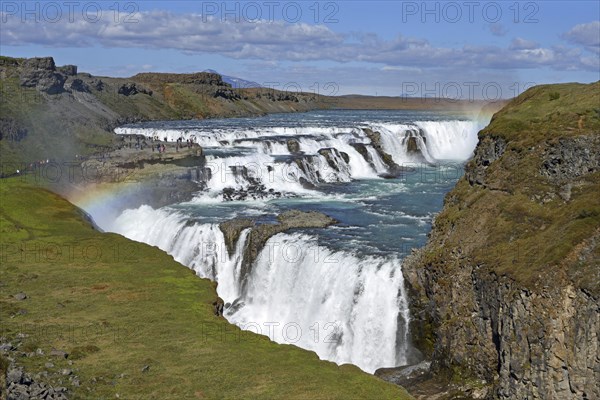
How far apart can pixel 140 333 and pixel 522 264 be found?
17.4m

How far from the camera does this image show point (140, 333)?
1179 inches

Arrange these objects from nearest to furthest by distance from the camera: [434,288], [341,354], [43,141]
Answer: [434,288]
[341,354]
[43,141]

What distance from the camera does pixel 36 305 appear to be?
3362 cm

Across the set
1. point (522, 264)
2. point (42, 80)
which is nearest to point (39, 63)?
point (42, 80)

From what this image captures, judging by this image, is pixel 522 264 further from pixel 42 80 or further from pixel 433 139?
pixel 42 80

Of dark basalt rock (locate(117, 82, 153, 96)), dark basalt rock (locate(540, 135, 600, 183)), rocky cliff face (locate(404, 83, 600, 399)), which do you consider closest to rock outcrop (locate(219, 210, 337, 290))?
rocky cliff face (locate(404, 83, 600, 399))

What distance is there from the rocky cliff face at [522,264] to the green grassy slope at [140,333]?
5.22m

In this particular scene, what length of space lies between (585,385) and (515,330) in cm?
329

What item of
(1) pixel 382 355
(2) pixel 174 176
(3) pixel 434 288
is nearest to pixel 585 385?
(3) pixel 434 288

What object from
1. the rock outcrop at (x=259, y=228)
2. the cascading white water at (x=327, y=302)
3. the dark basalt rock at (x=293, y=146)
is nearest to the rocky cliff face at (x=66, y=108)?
the dark basalt rock at (x=293, y=146)

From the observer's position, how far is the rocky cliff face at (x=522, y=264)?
80.7 feet

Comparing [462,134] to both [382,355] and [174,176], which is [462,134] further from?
[382,355]

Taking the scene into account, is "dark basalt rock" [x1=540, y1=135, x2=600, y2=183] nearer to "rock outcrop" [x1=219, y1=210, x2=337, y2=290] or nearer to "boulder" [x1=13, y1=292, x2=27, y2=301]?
"rock outcrop" [x1=219, y1=210, x2=337, y2=290]

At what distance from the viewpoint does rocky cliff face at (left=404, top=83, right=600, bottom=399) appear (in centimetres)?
2459
